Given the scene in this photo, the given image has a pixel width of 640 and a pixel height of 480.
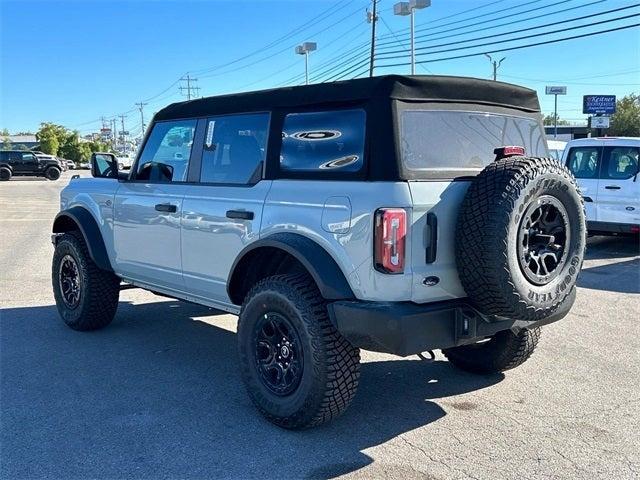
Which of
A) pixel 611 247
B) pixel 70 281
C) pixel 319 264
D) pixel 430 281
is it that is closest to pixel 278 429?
pixel 319 264

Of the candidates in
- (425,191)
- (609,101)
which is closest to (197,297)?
(425,191)

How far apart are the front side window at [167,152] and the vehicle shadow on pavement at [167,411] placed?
59.3 inches

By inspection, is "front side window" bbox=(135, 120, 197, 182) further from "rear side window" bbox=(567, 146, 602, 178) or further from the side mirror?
"rear side window" bbox=(567, 146, 602, 178)

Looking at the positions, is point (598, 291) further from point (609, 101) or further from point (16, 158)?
point (609, 101)

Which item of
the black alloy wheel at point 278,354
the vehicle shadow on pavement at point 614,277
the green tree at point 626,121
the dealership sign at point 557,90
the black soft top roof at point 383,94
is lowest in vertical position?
the vehicle shadow on pavement at point 614,277

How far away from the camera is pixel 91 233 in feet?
18.6

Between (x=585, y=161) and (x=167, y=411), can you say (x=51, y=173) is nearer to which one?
(x=585, y=161)

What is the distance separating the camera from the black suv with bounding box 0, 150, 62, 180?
3647 cm

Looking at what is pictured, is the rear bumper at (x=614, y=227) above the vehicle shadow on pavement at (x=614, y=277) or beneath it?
above

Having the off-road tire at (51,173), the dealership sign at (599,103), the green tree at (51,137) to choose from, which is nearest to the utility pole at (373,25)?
the off-road tire at (51,173)

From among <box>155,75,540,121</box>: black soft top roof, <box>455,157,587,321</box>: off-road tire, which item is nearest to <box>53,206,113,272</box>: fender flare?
<box>155,75,540,121</box>: black soft top roof

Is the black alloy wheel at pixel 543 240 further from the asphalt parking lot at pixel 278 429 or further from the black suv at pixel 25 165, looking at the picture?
the black suv at pixel 25 165

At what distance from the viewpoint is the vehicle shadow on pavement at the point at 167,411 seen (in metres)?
3.31

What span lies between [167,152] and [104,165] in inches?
40.2
